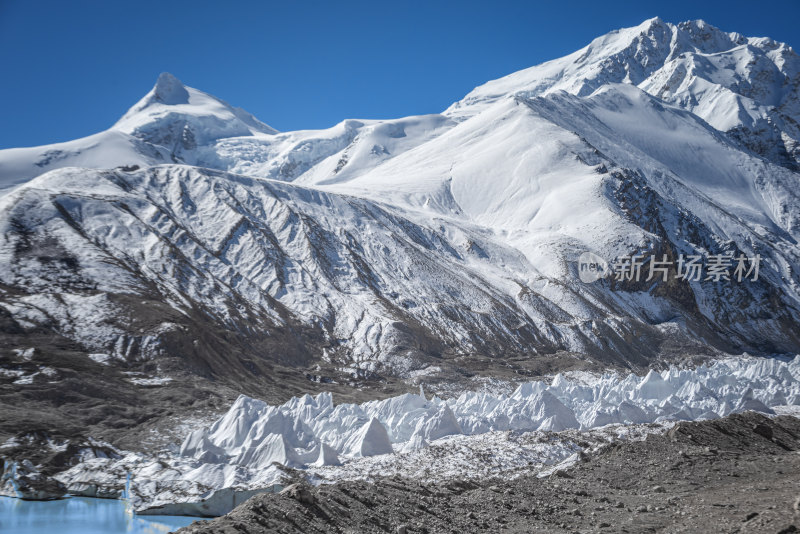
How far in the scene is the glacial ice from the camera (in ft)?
109

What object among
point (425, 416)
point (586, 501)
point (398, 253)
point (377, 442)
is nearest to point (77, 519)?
point (377, 442)

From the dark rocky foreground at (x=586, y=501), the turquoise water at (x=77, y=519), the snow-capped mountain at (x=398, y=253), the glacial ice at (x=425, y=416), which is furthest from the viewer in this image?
the snow-capped mountain at (x=398, y=253)

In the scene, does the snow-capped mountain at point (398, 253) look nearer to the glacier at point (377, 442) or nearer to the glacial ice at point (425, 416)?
the glacial ice at point (425, 416)

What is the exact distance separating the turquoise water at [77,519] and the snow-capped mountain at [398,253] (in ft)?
89.8

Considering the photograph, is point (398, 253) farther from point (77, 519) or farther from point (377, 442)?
point (77, 519)

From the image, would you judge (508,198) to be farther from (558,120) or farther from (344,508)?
(344,508)

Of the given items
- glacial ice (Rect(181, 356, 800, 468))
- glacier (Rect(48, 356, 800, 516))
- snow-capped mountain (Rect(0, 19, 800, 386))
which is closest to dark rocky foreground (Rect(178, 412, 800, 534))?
glacier (Rect(48, 356, 800, 516))

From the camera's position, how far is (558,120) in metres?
162

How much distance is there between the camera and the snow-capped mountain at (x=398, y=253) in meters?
65.4

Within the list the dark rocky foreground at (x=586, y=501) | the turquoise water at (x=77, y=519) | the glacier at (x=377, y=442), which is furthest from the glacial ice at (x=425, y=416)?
the dark rocky foreground at (x=586, y=501)

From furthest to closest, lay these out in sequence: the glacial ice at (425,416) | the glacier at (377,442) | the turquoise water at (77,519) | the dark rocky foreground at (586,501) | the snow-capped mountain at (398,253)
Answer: the snow-capped mountain at (398,253), the glacial ice at (425,416), the glacier at (377,442), the turquoise water at (77,519), the dark rocky foreground at (586,501)

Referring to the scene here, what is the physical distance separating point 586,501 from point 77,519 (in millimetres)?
19244

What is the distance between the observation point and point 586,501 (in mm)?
21656

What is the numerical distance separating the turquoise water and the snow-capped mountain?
89.8 feet
